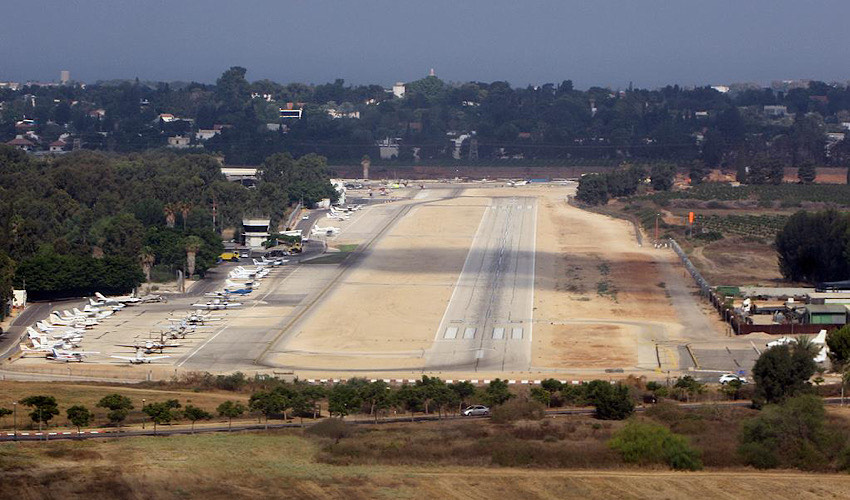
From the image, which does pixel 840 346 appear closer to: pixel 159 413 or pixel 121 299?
pixel 159 413

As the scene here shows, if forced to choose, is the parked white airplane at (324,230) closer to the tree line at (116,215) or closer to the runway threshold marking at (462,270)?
the tree line at (116,215)

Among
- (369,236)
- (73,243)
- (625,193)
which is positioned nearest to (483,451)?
(73,243)

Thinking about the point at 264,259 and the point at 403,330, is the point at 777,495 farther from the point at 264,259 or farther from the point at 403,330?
the point at 264,259

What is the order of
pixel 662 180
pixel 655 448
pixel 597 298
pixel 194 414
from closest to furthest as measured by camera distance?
pixel 655 448, pixel 194 414, pixel 597 298, pixel 662 180

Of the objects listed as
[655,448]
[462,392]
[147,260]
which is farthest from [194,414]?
[147,260]

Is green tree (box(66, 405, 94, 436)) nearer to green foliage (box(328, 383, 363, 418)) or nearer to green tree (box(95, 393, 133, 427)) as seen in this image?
green tree (box(95, 393, 133, 427))

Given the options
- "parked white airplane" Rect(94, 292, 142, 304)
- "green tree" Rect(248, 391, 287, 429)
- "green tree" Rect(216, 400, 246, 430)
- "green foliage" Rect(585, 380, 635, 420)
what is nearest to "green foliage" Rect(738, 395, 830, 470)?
"green foliage" Rect(585, 380, 635, 420)

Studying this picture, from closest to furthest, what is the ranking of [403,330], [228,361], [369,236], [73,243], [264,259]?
[228,361]
[403,330]
[73,243]
[264,259]
[369,236]
